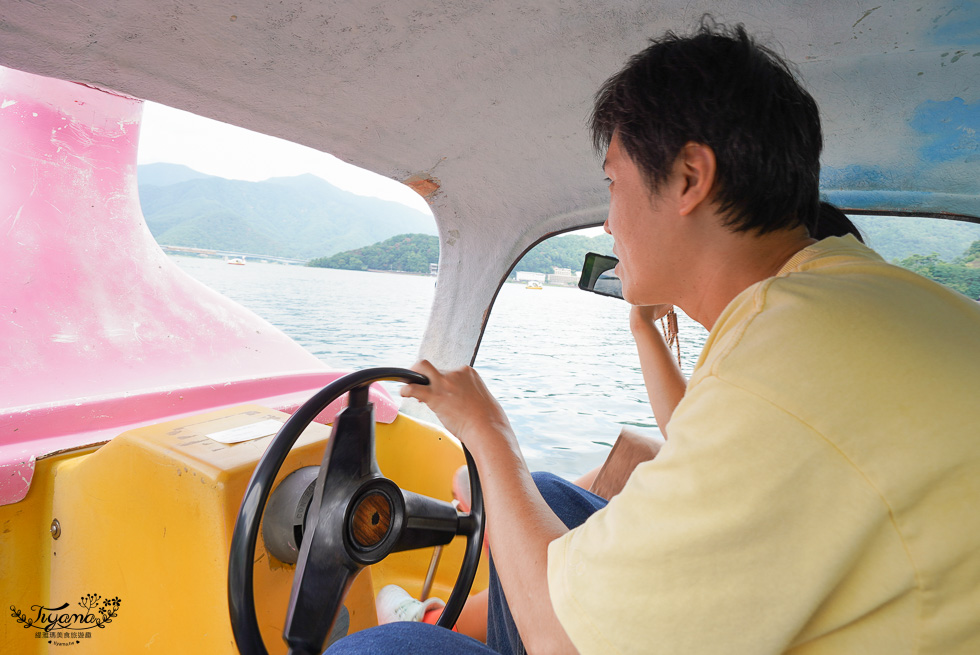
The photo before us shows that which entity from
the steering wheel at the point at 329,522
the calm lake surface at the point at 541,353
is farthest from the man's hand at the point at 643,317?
the steering wheel at the point at 329,522

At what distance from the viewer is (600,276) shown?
1.72 meters

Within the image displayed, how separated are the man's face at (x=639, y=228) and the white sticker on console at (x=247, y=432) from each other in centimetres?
80

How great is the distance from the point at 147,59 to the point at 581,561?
1187 millimetres

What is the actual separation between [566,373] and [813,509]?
810 cm

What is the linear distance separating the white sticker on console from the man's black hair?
0.91 meters

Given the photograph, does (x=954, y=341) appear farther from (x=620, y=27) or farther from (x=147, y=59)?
(x=147, y=59)

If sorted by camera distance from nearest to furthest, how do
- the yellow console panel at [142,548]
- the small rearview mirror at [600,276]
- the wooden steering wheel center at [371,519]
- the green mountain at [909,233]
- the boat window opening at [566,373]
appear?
1. the wooden steering wheel center at [371,519]
2. the yellow console panel at [142,548]
3. the small rearview mirror at [600,276]
4. the green mountain at [909,233]
5. the boat window opening at [566,373]

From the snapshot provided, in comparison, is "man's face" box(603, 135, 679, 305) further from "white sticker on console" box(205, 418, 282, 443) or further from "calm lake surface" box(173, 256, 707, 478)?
"white sticker on console" box(205, 418, 282, 443)

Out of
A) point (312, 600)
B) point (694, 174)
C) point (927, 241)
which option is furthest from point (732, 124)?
point (927, 241)

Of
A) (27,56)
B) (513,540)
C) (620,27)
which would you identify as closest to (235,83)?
(27,56)

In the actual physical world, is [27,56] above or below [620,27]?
below

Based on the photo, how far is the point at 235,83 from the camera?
4.24 ft

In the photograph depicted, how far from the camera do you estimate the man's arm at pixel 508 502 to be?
0.72m

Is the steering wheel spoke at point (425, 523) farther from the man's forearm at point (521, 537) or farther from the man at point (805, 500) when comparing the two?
the man at point (805, 500)
